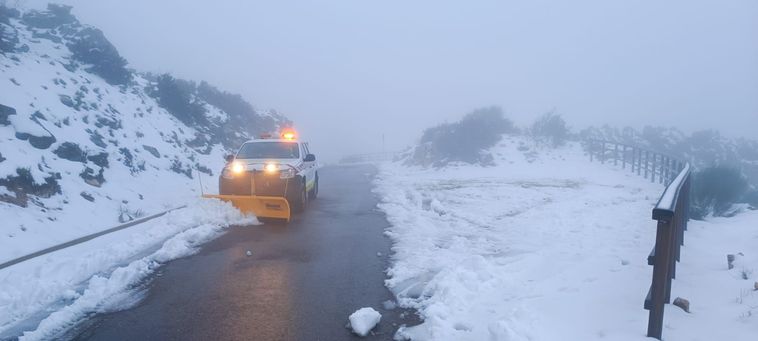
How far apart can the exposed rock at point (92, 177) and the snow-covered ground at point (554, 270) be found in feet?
24.6

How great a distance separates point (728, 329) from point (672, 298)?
89 cm

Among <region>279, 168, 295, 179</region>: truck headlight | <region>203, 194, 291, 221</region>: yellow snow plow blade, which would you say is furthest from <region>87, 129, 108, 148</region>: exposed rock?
<region>279, 168, 295, 179</region>: truck headlight

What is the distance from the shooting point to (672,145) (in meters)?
31.1

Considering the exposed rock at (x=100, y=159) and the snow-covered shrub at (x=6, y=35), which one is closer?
the exposed rock at (x=100, y=159)

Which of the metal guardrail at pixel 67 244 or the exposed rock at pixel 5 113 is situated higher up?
the exposed rock at pixel 5 113

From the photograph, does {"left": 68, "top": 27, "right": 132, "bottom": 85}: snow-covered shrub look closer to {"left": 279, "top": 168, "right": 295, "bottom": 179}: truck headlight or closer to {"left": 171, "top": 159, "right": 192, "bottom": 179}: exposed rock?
{"left": 171, "top": 159, "right": 192, "bottom": 179}: exposed rock

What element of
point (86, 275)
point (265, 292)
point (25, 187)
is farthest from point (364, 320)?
point (25, 187)

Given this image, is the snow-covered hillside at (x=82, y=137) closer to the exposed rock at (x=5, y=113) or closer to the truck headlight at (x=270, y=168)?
the exposed rock at (x=5, y=113)

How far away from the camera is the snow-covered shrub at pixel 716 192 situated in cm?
1059

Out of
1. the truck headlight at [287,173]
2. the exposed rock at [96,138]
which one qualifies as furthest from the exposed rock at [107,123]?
the truck headlight at [287,173]

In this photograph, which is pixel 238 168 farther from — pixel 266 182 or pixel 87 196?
pixel 87 196

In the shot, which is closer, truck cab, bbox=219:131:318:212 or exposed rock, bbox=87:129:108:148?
truck cab, bbox=219:131:318:212

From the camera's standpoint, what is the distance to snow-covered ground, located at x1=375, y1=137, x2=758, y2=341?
4445mm

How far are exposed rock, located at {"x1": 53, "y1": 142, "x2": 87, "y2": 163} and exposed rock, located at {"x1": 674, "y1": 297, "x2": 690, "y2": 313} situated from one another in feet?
44.4
